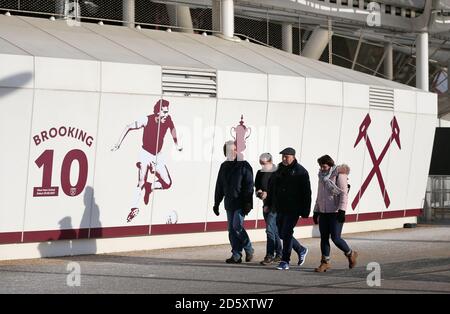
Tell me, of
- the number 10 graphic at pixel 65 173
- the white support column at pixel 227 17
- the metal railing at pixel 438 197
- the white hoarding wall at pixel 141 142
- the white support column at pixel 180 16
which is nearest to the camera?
the white hoarding wall at pixel 141 142

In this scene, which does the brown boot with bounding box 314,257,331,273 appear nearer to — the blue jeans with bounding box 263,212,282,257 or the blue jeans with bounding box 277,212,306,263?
the blue jeans with bounding box 277,212,306,263

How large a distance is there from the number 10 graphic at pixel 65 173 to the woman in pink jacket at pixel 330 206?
475 centimetres

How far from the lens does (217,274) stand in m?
14.7

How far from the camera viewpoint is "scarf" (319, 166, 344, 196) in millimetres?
14820

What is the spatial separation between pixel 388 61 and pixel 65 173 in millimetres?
25518

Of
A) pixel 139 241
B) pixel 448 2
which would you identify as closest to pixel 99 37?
pixel 139 241

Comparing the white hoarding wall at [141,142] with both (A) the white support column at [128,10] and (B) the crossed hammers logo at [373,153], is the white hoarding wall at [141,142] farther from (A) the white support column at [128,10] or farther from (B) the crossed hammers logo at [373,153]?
(A) the white support column at [128,10]

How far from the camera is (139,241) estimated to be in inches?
747

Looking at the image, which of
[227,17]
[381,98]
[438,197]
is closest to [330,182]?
[381,98]

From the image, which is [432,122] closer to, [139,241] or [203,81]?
[203,81]

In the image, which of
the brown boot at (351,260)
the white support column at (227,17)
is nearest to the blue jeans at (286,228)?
the brown boot at (351,260)

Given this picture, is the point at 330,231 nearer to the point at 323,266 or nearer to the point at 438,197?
the point at 323,266

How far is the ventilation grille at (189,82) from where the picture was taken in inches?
760
